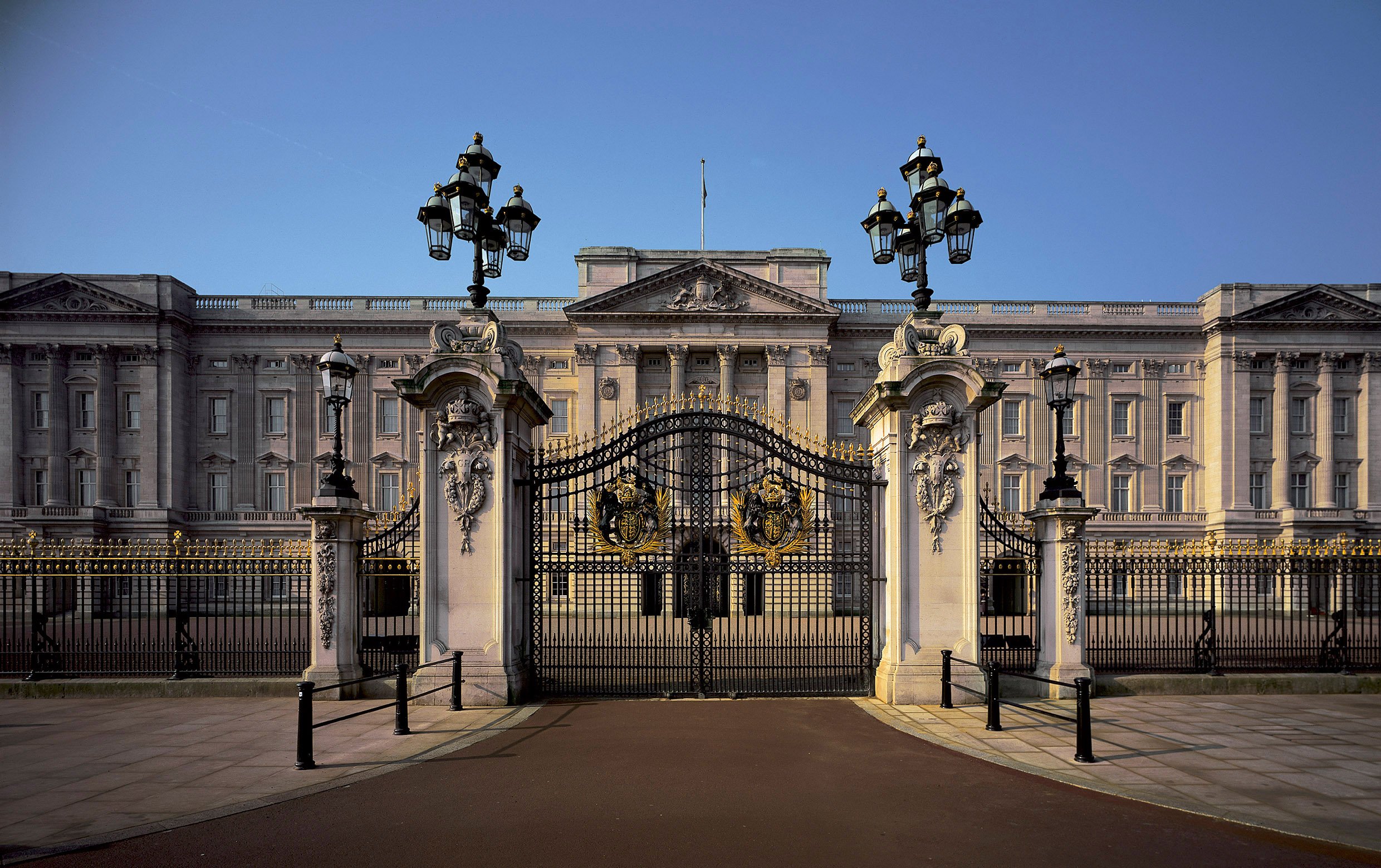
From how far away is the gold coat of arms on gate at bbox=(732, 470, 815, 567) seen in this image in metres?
13.5

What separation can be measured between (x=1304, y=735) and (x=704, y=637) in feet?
29.4

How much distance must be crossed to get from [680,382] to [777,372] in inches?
242

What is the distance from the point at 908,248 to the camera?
13.5m

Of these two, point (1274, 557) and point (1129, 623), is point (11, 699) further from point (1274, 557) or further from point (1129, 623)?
point (1129, 623)

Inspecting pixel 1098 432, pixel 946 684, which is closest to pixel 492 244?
pixel 946 684

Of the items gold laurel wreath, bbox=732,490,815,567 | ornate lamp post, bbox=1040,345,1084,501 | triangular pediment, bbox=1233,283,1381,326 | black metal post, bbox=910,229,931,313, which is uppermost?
triangular pediment, bbox=1233,283,1381,326

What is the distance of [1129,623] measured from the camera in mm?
28266

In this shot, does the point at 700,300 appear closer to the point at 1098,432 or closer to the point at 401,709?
the point at 1098,432

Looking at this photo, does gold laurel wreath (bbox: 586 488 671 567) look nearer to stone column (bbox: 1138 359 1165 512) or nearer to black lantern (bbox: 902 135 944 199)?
black lantern (bbox: 902 135 944 199)

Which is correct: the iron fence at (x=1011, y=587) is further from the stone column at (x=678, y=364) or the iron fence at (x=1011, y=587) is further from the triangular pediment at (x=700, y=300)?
the triangular pediment at (x=700, y=300)

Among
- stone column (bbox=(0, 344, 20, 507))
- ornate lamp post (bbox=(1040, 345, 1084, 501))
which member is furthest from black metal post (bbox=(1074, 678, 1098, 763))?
stone column (bbox=(0, 344, 20, 507))

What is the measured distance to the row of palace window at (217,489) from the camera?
4888 cm

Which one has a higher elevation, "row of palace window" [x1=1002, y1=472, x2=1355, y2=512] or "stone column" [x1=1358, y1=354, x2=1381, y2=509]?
"stone column" [x1=1358, y1=354, x2=1381, y2=509]

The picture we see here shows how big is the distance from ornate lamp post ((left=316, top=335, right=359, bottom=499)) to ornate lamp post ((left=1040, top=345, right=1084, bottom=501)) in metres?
11.9
